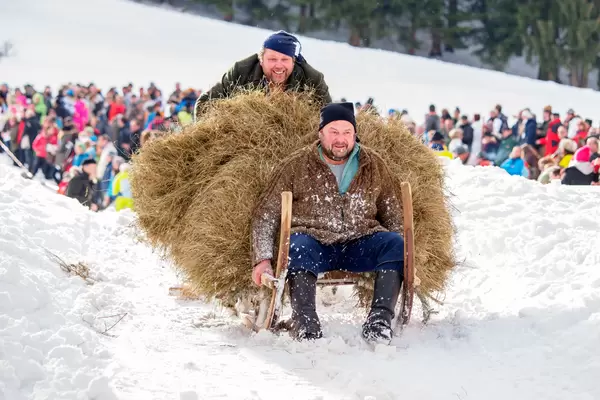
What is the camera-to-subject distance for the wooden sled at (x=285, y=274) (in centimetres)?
→ 509

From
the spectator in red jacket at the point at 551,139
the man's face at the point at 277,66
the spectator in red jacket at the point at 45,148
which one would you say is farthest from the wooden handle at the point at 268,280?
the spectator in red jacket at the point at 45,148

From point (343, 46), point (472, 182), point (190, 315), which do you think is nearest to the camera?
point (190, 315)

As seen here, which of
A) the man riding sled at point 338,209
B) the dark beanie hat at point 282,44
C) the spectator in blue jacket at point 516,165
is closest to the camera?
the man riding sled at point 338,209

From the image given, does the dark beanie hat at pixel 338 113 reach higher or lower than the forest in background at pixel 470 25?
lower

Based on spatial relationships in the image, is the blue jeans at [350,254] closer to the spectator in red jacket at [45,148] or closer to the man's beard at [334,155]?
the man's beard at [334,155]

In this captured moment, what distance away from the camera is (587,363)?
15.1 ft

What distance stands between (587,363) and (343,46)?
3469 centimetres

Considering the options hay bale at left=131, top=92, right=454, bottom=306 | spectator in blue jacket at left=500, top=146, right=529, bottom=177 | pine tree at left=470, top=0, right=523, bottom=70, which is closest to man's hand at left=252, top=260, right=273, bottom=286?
hay bale at left=131, top=92, right=454, bottom=306

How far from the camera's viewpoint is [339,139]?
5.37m

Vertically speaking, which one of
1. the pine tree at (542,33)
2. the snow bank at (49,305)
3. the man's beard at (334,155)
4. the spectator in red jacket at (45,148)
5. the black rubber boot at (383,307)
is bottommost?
the spectator in red jacket at (45,148)

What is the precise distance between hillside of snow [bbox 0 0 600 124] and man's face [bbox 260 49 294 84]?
2169 centimetres

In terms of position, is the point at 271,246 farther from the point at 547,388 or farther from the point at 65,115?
the point at 65,115

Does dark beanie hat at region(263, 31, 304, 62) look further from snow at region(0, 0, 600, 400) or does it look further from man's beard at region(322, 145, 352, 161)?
snow at region(0, 0, 600, 400)

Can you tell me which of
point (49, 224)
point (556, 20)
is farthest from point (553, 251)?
point (556, 20)
